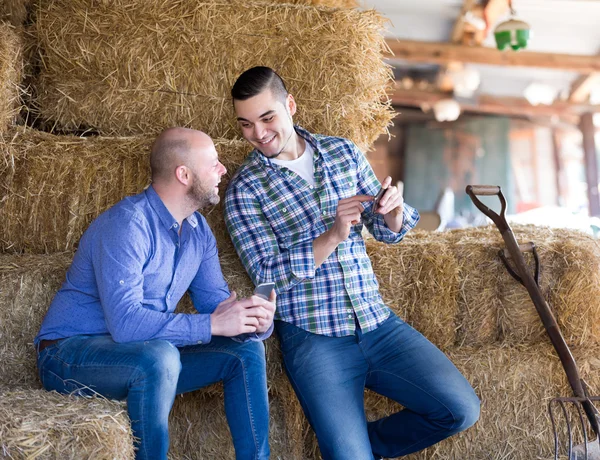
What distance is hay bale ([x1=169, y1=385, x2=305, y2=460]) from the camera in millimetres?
2660

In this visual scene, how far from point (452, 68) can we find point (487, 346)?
4.72 m

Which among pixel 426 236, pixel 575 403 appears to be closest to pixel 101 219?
pixel 426 236

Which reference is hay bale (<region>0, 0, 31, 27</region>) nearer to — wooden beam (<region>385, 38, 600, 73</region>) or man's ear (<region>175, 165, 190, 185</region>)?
man's ear (<region>175, 165, 190, 185</region>)

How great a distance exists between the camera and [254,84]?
8.35 ft

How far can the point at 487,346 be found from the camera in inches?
110

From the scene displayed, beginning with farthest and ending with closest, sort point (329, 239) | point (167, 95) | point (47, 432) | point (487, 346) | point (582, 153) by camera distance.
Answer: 1. point (582, 153)
2. point (167, 95)
3. point (487, 346)
4. point (329, 239)
5. point (47, 432)

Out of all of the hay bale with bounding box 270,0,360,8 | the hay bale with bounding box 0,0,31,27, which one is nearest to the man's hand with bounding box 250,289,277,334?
the hay bale with bounding box 270,0,360,8

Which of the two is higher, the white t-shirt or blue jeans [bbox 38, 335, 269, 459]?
the white t-shirt

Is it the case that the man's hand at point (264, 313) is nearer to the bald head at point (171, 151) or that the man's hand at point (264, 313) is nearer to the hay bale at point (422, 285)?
the bald head at point (171, 151)

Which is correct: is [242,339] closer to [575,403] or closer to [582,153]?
[575,403]

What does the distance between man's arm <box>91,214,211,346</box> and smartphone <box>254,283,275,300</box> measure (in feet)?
0.55

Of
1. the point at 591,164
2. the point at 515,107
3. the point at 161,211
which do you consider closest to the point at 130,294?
the point at 161,211

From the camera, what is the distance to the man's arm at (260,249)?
2.36 metres

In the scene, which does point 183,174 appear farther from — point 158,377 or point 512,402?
point 512,402
